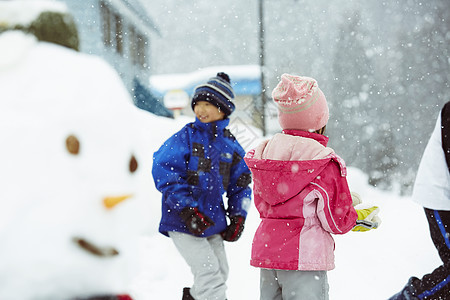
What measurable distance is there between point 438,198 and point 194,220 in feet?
4.88

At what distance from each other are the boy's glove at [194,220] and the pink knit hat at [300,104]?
0.79m

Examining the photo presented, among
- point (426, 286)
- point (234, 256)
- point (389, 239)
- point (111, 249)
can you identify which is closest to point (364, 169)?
point (389, 239)

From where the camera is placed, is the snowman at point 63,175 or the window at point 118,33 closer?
the snowman at point 63,175

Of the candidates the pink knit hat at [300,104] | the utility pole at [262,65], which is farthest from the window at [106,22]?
the pink knit hat at [300,104]

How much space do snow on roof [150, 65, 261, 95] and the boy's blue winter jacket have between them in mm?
13975

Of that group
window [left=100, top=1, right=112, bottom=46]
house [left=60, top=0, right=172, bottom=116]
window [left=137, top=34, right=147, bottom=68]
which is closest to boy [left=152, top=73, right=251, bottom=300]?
house [left=60, top=0, right=172, bottom=116]

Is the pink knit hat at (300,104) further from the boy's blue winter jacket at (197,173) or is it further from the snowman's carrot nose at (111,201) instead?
the snowman's carrot nose at (111,201)

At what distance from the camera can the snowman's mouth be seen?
46.4 inches

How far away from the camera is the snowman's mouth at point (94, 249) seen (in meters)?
1.18

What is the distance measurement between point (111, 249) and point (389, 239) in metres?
5.11

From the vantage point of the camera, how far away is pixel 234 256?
496 centimetres

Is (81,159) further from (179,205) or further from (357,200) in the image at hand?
(357,200)

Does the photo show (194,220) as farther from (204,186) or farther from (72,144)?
(72,144)

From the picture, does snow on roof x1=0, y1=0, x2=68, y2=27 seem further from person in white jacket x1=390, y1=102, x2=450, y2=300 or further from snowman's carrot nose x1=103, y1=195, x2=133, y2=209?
person in white jacket x1=390, y1=102, x2=450, y2=300
